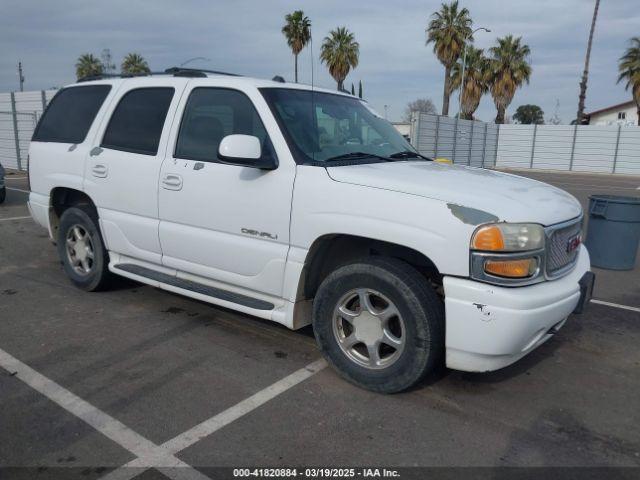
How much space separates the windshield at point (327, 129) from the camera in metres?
3.83

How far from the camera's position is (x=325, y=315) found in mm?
3648

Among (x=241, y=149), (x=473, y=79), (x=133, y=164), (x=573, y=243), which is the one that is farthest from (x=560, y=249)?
(x=473, y=79)

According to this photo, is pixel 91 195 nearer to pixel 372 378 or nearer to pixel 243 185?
→ pixel 243 185

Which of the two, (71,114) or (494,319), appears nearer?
(494,319)

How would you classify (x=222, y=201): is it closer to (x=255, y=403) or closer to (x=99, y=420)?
(x=255, y=403)

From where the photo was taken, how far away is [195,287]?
434cm

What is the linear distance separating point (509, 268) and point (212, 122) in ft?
7.97

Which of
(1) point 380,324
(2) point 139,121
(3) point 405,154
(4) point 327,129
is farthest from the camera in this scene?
(2) point 139,121

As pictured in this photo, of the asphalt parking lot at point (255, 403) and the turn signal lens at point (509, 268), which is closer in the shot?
the asphalt parking lot at point (255, 403)

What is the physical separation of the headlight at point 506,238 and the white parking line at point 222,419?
59.3 inches

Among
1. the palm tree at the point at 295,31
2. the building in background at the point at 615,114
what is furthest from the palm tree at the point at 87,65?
the building in background at the point at 615,114

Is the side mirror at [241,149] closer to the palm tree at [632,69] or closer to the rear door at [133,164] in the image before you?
the rear door at [133,164]

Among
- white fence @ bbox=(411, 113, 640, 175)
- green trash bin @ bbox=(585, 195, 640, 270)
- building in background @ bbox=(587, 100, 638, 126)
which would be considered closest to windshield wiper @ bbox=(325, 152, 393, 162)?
green trash bin @ bbox=(585, 195, 640, 270)

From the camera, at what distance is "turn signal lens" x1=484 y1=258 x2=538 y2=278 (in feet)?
9.95
